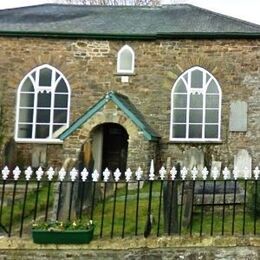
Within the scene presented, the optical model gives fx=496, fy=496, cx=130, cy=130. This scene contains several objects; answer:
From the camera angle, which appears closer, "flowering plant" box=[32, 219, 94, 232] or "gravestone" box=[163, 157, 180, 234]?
"flowering plant" box=[32, 219, 94, 232]

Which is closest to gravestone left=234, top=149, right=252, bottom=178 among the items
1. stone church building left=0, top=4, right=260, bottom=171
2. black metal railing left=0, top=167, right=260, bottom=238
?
stone church building left=0, top=4, right=260, bottom=171

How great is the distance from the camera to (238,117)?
1898 centimetres

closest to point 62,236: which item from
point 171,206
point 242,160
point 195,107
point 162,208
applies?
point 171,206

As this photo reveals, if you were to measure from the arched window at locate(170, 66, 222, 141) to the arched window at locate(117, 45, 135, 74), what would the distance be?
1.97 meters

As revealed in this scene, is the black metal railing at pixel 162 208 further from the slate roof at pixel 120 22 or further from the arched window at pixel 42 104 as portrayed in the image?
the slate roof at pixel 120 22

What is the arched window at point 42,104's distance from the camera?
65.4ft

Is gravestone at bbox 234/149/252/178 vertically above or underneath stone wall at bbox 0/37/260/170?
underneath

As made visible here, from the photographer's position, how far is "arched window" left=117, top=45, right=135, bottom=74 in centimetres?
1988

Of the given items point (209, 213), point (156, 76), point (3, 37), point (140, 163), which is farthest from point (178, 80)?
point (209, 213)

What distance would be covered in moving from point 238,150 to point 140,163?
3979 millimetres

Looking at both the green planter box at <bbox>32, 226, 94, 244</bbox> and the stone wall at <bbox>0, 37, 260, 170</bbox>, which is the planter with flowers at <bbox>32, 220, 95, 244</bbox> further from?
the stone wall at <bbox>0, 37, 260, 170</bbox>

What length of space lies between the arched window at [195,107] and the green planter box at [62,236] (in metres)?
12.0

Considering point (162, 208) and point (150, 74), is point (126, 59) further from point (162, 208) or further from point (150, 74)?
point (162, 208)

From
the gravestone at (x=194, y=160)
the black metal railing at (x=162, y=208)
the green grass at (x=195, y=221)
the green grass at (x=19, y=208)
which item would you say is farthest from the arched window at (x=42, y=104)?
the green grass at (x=195, y=221)
